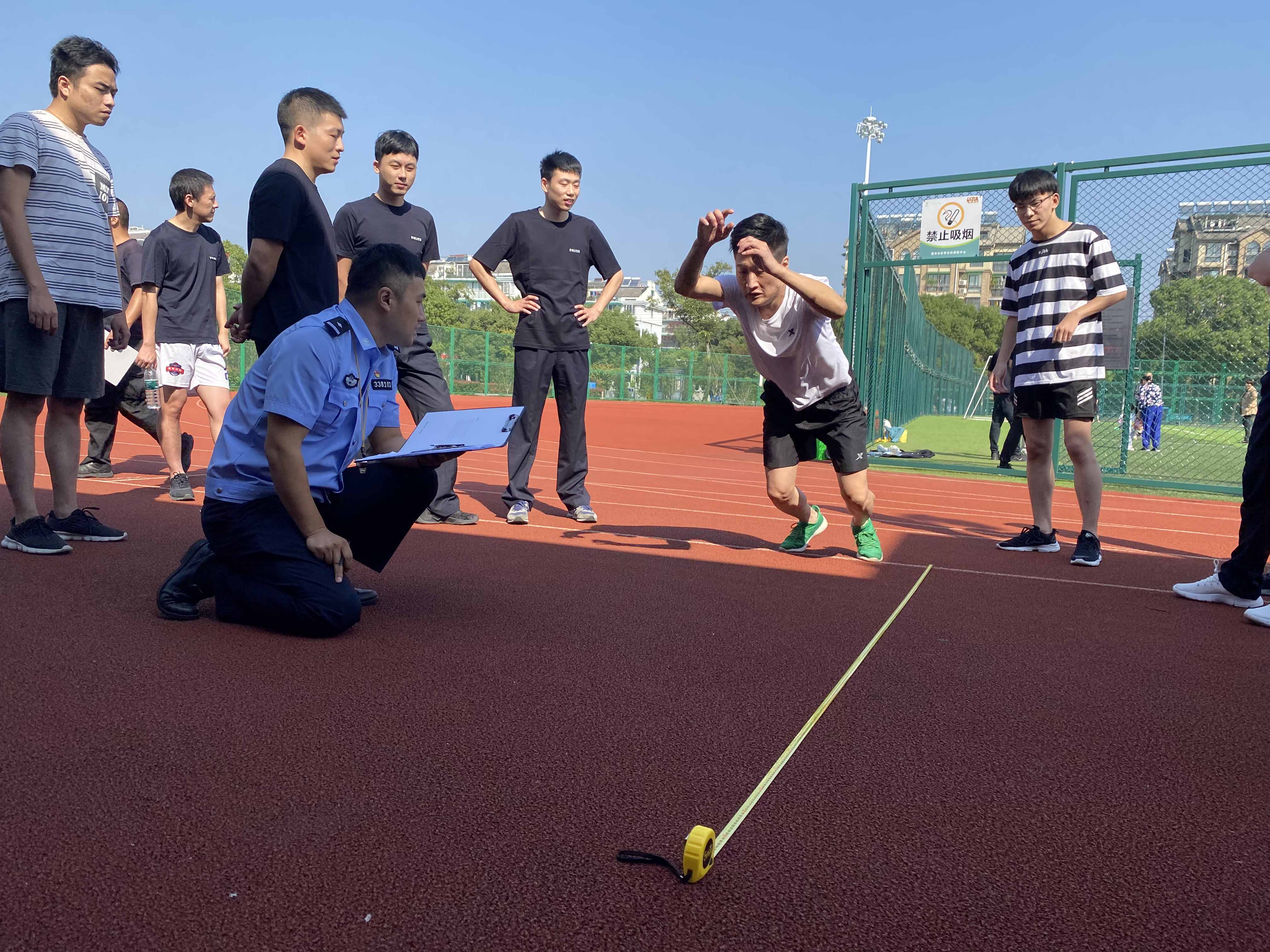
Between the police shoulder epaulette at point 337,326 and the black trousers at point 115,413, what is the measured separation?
13.2ft

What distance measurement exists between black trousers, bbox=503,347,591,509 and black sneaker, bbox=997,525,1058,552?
7.89ft

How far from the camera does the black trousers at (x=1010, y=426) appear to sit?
36.3ft

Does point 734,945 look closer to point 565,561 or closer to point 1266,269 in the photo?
point 565,561

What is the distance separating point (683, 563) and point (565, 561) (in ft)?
1.78

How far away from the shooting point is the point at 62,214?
4.02 metres

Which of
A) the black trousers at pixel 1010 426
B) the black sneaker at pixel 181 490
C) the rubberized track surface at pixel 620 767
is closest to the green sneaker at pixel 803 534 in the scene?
the rubberized track surface at pixel 620 767

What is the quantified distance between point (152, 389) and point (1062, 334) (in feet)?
19.7

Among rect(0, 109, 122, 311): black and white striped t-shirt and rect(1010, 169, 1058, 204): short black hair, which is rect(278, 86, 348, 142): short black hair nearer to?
rect(0, 109, 122, 311): black and white striped t-shirt

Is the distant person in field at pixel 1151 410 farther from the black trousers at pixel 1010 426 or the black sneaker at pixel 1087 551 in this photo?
the black sneaker at pixel 1087 551

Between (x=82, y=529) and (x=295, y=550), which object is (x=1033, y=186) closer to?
(x=295, y=550)

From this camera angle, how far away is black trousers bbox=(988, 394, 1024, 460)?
36.3 ft

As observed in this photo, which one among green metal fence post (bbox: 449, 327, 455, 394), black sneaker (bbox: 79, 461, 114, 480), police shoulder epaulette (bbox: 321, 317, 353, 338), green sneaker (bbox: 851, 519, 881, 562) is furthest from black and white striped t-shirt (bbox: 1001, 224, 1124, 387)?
green metal fence post (bbox: 449, 327, 455, 394)

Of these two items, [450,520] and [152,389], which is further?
[152,389]

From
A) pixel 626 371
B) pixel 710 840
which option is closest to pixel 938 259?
pixel 710 840
